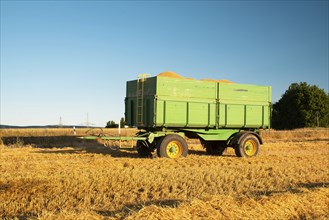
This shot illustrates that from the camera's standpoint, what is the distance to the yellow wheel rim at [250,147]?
17422 millimetres

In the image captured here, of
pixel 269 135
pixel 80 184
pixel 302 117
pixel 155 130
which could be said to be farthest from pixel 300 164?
pixel 302 117

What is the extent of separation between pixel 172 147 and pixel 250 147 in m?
3.85

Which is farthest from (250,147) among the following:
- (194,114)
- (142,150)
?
(142,150)

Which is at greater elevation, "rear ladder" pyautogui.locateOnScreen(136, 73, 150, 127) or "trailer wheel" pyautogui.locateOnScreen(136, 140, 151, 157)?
"rear ladder" pyautogui.locateOnScreen(136, 73, 150, 127)

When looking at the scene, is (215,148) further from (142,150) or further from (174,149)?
(142,150)

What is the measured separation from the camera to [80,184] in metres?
9.52

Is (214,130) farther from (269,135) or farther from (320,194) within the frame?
(269,135)

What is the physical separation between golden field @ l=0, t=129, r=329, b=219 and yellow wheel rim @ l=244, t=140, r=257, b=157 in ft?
5.71

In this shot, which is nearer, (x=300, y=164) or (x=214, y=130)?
(x=300, y=164)

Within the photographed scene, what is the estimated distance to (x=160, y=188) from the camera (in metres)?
9.37

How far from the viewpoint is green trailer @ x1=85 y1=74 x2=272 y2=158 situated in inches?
622

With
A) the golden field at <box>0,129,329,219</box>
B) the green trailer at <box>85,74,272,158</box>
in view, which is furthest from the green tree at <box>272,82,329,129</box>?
the golden field at <box>0,129,329,219</box>

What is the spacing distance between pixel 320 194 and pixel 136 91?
34.0ft

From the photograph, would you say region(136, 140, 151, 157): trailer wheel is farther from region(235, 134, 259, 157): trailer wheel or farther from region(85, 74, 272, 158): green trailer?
region(235, 134, 259, 157): trailer wheel
